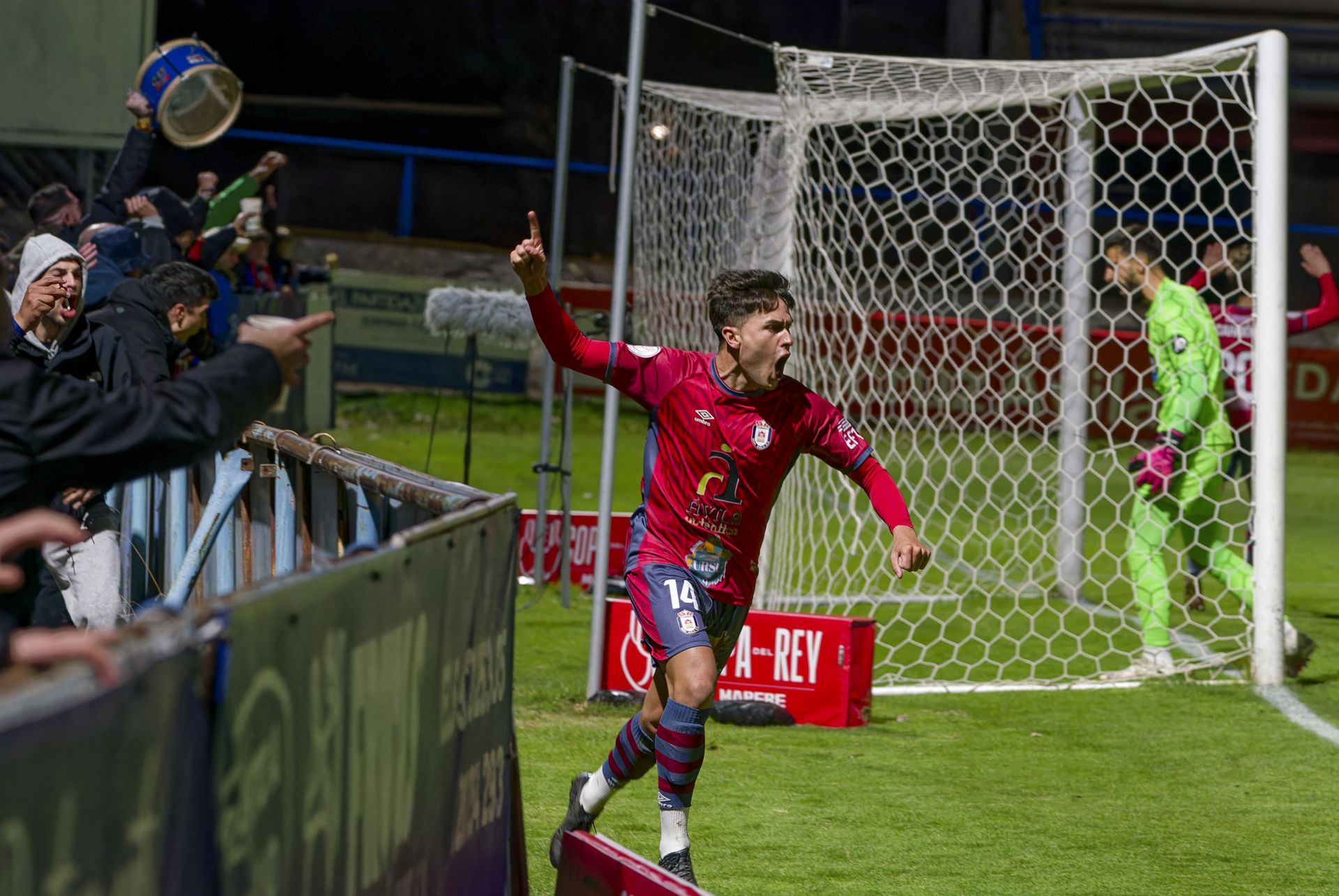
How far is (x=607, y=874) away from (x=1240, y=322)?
5.97m

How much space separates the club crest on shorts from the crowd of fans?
5.27 feet

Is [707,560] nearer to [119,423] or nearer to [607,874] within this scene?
[607,874]

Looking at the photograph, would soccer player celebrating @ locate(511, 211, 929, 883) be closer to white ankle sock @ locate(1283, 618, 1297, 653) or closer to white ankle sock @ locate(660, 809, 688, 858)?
white ankle sock @ locate(660, 809, 688, 858)

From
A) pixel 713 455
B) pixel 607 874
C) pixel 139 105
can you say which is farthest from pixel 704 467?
pixel 139 105

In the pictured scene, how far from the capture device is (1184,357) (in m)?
7.58

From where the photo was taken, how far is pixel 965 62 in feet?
27.8

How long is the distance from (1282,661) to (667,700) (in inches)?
169

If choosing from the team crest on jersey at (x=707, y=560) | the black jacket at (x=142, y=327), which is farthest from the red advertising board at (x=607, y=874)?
the black jacket at (x=142, y=327)

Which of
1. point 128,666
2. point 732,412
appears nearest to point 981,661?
point 732,412

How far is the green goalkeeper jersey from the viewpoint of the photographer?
759 cm

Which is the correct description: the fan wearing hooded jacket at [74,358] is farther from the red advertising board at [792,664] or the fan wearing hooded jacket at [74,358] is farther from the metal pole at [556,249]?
the metal pole at [556,249]

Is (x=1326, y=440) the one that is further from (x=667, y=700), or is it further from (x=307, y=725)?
(x=307, y=725)

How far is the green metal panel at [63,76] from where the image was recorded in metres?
14.3

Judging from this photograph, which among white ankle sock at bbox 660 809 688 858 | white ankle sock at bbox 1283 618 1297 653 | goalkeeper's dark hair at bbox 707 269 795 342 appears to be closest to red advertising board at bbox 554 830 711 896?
white ankle sock at bbox 660 809 688 858
